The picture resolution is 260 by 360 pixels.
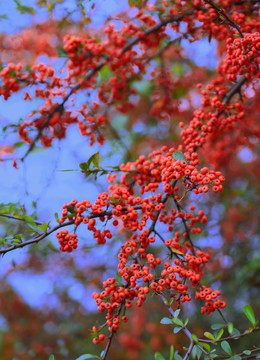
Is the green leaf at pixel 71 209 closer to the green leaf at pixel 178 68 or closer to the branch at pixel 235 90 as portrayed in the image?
the branch at pixel 235 90

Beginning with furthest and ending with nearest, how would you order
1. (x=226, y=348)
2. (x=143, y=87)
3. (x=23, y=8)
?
1. (x=143, y=87)
2. (x=23, y=8)
3. (x=226, y=348)

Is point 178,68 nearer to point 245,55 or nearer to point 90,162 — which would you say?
point 245,55

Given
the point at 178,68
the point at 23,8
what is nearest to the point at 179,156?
the point at 23,8

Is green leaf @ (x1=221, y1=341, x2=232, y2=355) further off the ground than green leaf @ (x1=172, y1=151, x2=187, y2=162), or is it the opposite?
green leaf @ (x1=172, y1=151, x2=187, y2=162)

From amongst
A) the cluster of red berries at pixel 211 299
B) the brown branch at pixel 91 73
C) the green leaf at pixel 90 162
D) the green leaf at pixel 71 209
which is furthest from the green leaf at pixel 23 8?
the cluster of red berries at pixel 211 299

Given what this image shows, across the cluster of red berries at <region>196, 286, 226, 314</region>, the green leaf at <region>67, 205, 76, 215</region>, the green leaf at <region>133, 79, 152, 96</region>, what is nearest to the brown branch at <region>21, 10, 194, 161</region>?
the green leaf at <region>67, 205, 76, 215</region>

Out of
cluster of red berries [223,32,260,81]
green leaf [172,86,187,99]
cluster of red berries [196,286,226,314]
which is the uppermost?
green leaf [172,86,187,99]

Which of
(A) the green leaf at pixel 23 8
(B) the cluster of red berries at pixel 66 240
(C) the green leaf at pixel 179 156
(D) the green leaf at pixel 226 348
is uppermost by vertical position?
(A) the green leaf at pixel 23 8

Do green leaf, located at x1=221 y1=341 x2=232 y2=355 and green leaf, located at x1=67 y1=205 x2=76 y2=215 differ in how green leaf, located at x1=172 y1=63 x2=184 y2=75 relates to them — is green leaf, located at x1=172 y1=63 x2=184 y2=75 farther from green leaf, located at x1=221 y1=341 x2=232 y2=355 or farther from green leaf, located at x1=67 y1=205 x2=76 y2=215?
green leaf, located at x1=221 y1=341 x2=232 y2=355

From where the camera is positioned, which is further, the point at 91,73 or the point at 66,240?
the point at 91,73

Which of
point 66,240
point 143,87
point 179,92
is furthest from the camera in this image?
point 143,87

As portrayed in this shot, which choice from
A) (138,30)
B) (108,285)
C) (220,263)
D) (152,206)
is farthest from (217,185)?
(220,263)

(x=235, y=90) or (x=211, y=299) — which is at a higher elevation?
(x=235, y=90)

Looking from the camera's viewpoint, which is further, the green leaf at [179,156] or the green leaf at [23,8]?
the green leaf at [23,8]
